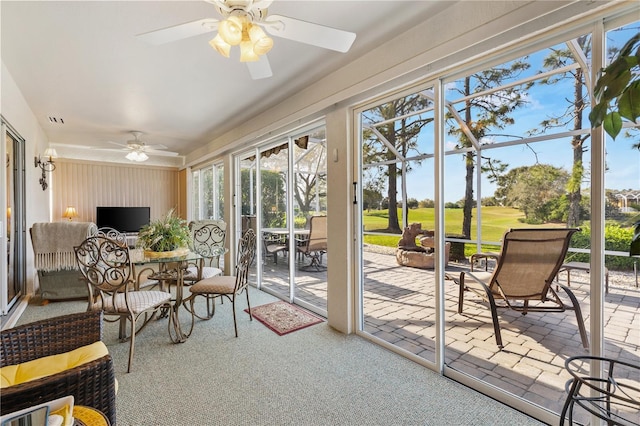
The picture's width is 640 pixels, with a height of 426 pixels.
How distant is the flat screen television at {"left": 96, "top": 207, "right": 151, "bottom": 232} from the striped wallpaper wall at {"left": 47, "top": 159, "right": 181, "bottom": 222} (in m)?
0.24

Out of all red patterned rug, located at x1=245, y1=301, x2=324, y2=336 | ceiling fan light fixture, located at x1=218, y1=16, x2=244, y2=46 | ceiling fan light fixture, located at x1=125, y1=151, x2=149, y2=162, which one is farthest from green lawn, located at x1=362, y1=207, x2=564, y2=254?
ceiling fan light fixture, located at x1=125, y1=151, x2=149, y2=162

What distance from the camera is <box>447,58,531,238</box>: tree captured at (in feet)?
8.47

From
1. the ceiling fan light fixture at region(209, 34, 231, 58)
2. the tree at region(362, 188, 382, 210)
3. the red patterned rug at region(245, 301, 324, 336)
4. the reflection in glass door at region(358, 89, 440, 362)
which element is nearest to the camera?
the ceiling fan light fixture at region(209, 34, 231, 58)

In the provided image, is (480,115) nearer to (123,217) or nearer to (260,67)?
(260,67)

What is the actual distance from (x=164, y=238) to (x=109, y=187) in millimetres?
5200

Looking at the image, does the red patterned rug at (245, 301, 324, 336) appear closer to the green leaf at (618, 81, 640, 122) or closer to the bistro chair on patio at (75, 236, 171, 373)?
the bistro chair on patio at (75, 236, 171, 373)

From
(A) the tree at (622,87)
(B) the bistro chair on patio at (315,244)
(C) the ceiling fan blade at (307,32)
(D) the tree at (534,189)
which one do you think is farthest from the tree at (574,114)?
(B) the bistro chair on patio at (315,244)

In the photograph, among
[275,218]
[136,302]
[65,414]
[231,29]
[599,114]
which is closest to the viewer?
[65,414]

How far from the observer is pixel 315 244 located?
147 inches

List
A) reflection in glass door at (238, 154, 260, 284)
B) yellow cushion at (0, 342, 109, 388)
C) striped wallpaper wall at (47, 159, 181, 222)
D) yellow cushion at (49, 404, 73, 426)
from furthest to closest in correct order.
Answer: striped wallpaper wall at (47, 159, 181, 222) < reflection in glass door at (238, 154, 260, 284) < yellow cushion at (0, 342, 109, 388) < yellow cushion at (49, 404, 73, 426)

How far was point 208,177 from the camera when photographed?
6.58 m

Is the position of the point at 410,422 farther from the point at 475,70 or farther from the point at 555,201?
Result: the point at 475,70

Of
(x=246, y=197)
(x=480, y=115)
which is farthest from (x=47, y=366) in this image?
(x=246, y=197)

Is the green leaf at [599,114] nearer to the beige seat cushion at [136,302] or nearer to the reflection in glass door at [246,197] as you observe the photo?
the beige seat cushion at [136,302]
